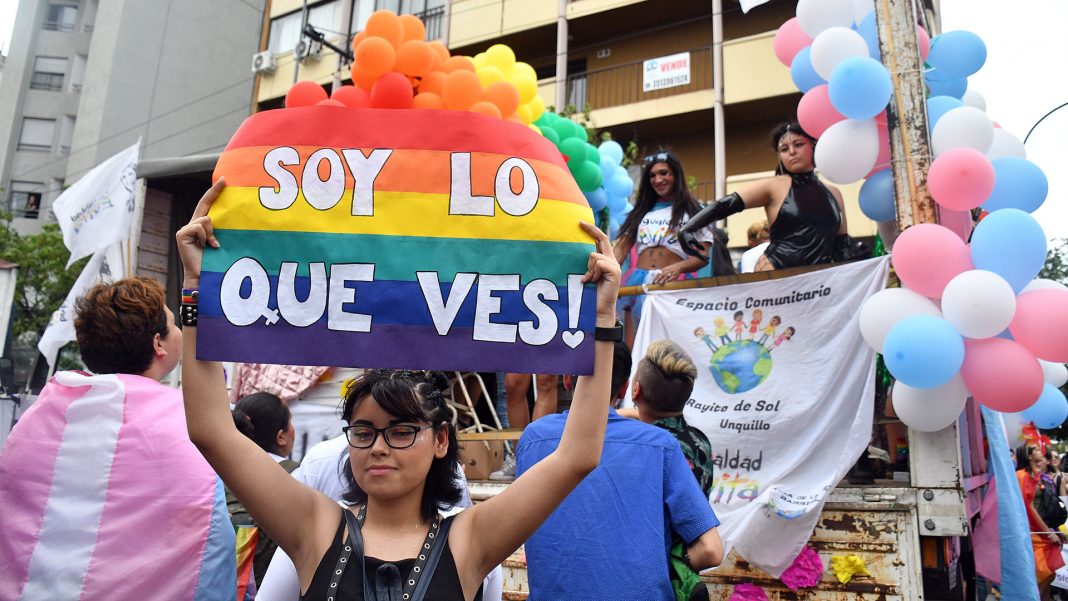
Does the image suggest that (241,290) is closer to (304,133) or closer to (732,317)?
(304,133)

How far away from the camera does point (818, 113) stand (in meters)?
4.48

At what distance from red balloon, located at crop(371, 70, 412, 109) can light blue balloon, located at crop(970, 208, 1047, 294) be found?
12.0 feet

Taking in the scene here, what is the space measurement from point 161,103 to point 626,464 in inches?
1186

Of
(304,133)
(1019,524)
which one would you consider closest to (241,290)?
(304,133)

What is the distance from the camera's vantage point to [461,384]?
18.7 ft

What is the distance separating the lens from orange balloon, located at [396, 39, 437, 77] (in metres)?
5.40

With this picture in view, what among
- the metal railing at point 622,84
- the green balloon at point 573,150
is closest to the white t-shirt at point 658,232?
the green balloon at point 573,150

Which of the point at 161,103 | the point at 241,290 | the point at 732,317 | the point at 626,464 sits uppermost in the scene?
the point at 161,103

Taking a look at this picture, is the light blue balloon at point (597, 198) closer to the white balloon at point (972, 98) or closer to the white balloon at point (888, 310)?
the white balloon at point (972, 98)

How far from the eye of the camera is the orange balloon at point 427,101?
17.6 ft

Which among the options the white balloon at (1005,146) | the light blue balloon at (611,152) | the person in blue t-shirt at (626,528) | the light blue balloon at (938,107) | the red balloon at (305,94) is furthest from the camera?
the light blue balloon at (611,152)

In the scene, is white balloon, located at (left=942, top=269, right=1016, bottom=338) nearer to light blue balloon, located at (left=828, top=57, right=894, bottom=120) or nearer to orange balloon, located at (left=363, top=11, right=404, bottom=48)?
light blue balloon, located at (left=828, top=57, right=894, bottom=120)

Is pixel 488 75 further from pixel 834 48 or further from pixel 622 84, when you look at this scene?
pixel 622 84

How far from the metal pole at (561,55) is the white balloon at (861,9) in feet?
46.7
